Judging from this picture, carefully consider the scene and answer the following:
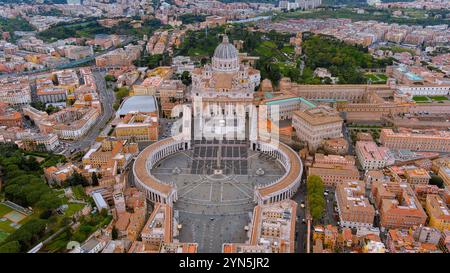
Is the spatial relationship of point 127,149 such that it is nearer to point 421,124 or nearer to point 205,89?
point 205,89

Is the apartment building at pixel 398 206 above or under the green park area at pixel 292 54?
under

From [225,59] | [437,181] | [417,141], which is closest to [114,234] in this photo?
[437,181]

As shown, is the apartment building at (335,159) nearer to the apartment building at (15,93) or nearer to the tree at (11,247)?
the tree at (11,247)

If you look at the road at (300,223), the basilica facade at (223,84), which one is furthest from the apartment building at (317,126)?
the basilica facade at (223,84)

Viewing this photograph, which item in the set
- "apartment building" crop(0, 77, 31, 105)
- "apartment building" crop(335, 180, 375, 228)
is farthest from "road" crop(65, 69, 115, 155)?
"apartment building" crop(335, 180, 375, 228)

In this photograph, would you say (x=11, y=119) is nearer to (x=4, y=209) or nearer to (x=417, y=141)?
(x=4, y=209)

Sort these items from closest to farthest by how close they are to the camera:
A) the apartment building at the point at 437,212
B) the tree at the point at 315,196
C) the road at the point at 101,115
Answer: the apartment building at the point at 437,212 → the tree at the point at 315,196 → the road at the point at 101,115

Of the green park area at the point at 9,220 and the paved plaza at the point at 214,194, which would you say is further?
the paved plaza at the point at 214,194

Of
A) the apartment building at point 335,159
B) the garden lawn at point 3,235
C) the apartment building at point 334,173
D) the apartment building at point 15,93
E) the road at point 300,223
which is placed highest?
the apartment building at point 15,93
